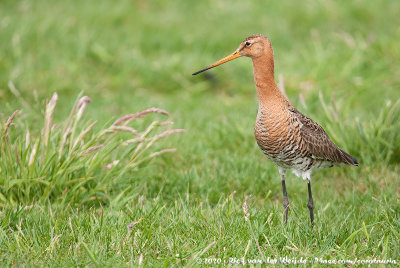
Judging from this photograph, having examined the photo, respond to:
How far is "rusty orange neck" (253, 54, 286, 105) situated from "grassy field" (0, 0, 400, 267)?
0.87 meters

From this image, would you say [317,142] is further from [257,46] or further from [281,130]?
[257,46]

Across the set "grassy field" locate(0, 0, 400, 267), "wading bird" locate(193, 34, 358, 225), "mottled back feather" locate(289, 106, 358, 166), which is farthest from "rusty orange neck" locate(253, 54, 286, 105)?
"grassy field" locate(0, 0, 400, 267)

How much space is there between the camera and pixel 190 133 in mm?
6441

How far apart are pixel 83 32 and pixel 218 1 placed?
2999mm

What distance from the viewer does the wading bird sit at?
14.0ft

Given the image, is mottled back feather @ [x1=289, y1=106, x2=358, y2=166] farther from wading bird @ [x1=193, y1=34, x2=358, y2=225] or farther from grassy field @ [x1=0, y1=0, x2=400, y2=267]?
grassy field @ [x1=0, y1=0, x2=400, y2=267]

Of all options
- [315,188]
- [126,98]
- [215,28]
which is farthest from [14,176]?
[215,28]

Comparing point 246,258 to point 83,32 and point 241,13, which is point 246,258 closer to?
point 83,32

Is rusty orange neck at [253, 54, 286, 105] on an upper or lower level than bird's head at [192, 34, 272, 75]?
lower

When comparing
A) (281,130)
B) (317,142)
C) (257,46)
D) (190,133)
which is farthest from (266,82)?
(190,133)

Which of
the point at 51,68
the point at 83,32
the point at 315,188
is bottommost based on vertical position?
the point at 315,188

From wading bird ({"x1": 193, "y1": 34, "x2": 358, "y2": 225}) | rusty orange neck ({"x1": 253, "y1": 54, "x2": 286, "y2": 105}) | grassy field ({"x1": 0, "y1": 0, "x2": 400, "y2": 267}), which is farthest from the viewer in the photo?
rusty orange neck ({"x1": 253, "y1": 54, "x2": 286, "y2": 105})

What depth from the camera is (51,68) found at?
7.91 m

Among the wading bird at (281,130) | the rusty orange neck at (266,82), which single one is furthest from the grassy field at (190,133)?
the rusty orange neck at (266,82)
